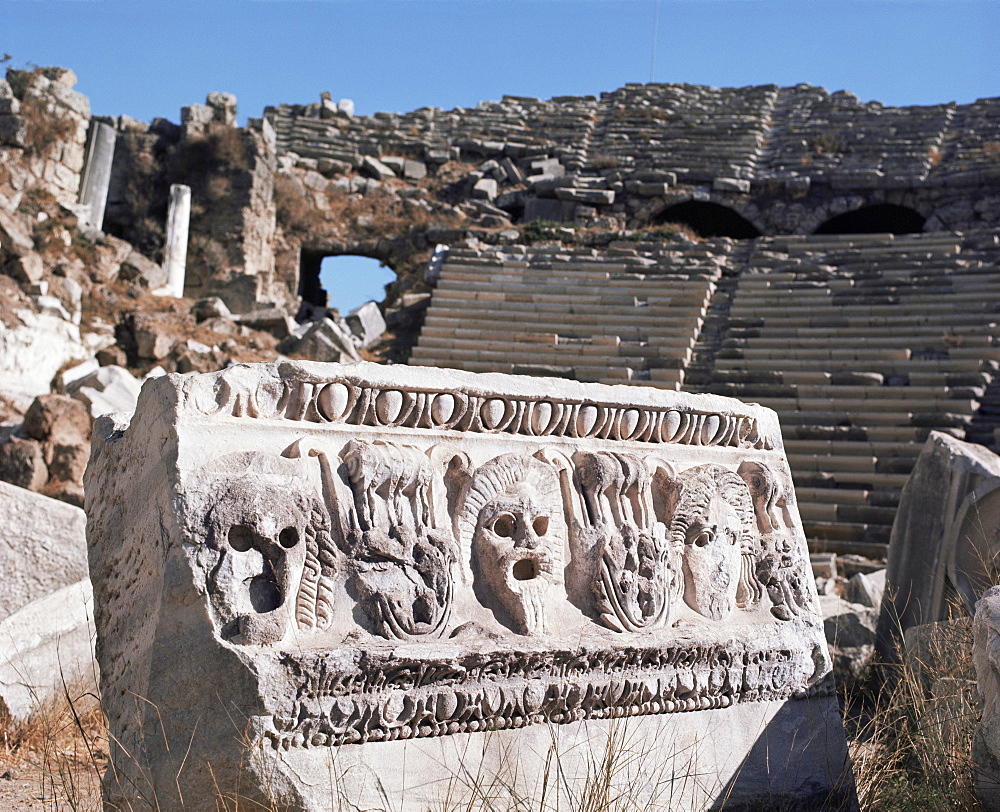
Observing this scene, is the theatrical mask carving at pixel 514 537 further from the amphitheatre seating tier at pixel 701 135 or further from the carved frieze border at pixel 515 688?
the amphitheatre seating tier at pixel 701 135

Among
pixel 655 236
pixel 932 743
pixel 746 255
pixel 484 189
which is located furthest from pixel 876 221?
pixel 932 743

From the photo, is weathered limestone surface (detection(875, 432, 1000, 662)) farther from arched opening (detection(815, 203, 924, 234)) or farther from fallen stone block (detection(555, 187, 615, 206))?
arched opening (detection(815, 203, 924, 234))

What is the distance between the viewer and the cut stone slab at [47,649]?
4051mm

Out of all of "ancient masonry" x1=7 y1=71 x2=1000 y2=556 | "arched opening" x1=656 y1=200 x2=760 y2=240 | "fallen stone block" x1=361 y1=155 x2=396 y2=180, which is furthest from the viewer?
"arched opening" x1=656 y1=200 x2=760 y2=240

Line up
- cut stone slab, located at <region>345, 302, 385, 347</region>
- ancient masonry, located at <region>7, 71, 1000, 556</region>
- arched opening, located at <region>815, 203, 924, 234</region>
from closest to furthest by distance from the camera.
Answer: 1. ancient masonry, located at <region>7, 71, 1000, 556</region>
2. cut stone slab, located at <region>345, 302, 385, 347</region>
3. arched opening, located at <region>815, 203, 924, 234</region>

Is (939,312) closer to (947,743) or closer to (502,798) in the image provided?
(947,743)

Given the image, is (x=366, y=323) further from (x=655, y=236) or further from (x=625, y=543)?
(x=625, y=543)

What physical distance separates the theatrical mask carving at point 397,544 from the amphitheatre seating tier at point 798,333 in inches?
296

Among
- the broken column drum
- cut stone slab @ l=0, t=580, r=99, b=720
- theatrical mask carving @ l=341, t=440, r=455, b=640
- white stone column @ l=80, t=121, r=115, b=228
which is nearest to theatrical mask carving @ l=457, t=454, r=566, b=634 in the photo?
the broken column drum

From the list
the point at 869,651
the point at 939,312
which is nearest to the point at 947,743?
the point at 869,651

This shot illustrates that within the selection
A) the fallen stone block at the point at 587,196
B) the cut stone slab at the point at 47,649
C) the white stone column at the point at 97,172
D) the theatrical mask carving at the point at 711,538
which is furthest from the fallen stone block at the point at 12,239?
the theatrical mask carving at the point at 711,538

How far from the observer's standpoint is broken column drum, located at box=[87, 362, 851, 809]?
2561mm

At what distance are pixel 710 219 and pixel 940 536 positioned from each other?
1800 centimetres

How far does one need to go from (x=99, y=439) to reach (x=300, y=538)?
3.11 ft
